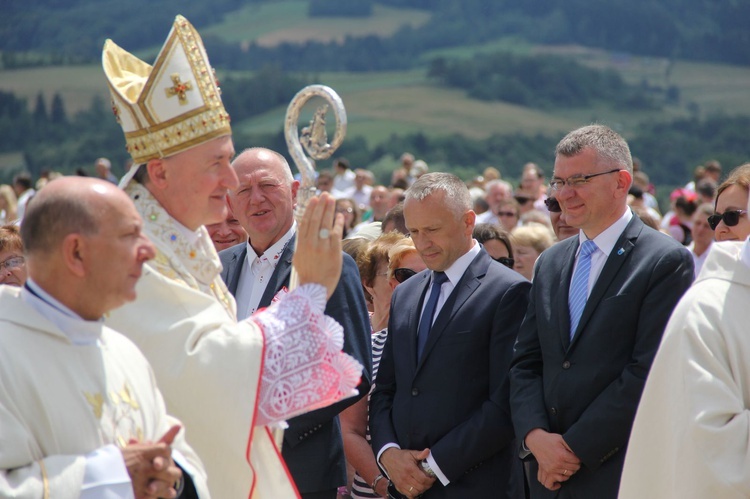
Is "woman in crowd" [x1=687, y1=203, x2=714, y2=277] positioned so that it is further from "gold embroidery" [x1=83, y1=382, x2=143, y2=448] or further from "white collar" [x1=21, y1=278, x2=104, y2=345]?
"white collar" [x1=21, y1=278, x2=104, y2=345]

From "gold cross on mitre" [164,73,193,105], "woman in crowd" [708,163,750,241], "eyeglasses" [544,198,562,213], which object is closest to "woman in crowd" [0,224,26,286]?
"gold cross on mitre" [164,73,193,105]

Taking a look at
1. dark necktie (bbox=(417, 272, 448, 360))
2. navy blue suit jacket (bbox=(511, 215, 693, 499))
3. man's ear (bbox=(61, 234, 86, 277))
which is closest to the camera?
man's ear (bbox=(61, 234, 86, 277))

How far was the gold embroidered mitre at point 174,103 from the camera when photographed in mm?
3475

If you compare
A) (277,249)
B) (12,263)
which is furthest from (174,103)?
(12,263)

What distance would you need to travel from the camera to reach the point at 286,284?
4.74 m

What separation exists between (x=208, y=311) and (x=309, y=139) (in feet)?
2.16

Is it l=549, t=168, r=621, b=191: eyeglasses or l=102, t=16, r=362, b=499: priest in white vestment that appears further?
l=549, t=168, r=621, b=191: eyeglasses

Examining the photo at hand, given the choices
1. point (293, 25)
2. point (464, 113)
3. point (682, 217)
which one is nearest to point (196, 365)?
point (682, 217)

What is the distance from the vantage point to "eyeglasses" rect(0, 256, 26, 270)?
483cm

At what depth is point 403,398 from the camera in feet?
15.6

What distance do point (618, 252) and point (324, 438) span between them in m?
1.49

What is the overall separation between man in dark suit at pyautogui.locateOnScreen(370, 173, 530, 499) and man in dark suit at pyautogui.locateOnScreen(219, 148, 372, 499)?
238 mm

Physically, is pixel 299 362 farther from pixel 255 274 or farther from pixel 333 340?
pixel 255 274

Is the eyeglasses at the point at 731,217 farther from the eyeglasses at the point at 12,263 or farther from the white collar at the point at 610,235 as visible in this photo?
the eyeglasses at the point at 12,263
